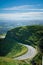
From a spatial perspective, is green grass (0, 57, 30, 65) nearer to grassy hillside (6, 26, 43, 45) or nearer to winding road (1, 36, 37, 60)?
winding road (1, 36, 37, 60)

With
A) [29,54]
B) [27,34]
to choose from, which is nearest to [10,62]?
[29,54]

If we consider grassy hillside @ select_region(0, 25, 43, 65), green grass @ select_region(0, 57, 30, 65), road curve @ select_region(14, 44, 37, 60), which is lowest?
green grass @ select_region(0, 57, 30, 65)

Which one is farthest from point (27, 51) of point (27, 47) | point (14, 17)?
point (14, 17)

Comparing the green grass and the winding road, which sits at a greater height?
the winding road

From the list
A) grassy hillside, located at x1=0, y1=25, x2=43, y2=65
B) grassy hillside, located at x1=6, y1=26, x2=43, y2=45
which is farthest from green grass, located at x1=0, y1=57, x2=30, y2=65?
grassy hillside, located at x1=6, y1=26, x2=43, y2=45

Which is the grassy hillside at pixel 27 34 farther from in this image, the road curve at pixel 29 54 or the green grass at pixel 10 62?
the green grass at pixel 10 62

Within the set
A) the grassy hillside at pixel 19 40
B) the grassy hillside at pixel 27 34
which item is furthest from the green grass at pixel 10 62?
the grassy hillside at pixel 27 34

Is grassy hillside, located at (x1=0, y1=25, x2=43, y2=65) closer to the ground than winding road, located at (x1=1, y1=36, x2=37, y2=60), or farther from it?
farther from it

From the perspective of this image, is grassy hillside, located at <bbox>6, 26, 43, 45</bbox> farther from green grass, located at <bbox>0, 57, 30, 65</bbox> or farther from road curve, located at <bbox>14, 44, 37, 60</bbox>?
green grass, located at <bbox>0, 57, 30, 65</bbox>

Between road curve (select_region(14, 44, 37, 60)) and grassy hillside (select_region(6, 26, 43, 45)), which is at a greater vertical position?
grassy hillside (select_region(6, 26, 43, 45))
